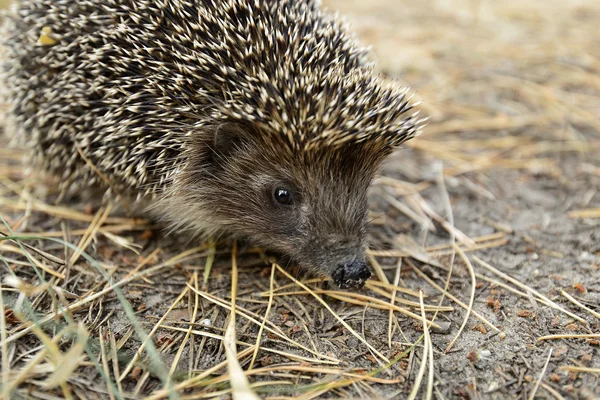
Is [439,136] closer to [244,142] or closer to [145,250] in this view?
[244,142]

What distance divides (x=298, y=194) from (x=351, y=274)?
0.56 metres

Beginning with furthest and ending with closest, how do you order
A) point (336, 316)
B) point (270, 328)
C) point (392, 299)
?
1. point (392, 299)
2. point (336, 316)
3. point (270, 328)

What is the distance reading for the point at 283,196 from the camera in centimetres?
310

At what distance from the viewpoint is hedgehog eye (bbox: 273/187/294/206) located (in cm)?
310

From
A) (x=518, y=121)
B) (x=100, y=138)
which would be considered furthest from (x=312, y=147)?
(x=518, y=121)

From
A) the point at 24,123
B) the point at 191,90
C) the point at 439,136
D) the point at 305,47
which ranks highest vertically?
the point at 305,47

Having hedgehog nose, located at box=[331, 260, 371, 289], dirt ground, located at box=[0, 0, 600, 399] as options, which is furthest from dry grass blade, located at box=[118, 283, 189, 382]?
hedgehog nose, located at box=[331, 260, 371, 289]

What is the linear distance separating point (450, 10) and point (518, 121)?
3.03m

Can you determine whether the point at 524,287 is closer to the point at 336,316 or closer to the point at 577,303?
the point at 577,303

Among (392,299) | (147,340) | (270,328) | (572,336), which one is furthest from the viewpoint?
(392,299)

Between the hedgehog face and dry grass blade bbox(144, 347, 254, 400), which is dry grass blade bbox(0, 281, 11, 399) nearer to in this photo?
dry grass blade bbox(144, 347, 254, 400)

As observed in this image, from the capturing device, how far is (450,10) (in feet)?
23.8

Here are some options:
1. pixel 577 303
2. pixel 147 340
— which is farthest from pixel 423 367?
pixel 147 340

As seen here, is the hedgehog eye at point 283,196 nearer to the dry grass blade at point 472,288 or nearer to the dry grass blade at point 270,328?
the dry grass blade at point 270,328
